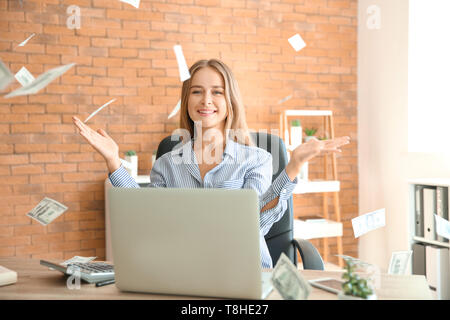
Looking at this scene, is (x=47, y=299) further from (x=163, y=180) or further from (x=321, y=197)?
(x=321, y=197)

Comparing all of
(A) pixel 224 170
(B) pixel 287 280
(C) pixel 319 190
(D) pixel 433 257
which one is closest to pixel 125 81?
(C) pixel 319 190

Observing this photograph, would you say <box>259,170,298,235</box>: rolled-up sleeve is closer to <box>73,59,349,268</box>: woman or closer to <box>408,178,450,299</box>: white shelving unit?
<box>73,59,349,268</box>: woman

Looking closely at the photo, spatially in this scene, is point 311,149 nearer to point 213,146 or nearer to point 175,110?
point 213,146

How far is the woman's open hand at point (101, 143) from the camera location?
152cm

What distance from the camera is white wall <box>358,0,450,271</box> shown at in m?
3.46

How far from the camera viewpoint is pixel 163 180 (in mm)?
1911

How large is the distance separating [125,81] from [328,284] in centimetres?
290

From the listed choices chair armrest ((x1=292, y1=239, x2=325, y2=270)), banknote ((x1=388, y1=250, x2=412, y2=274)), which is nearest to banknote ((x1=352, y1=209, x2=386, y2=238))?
banknote ((x1=388, y1=250, x2=412, y2=274))

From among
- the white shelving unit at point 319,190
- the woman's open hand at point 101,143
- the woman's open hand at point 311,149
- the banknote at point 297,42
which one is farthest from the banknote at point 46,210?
the banknote at point 297,42

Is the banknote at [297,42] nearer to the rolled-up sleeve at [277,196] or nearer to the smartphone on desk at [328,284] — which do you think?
the rolled-up sleeve at [277,196]

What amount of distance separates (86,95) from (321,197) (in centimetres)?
226

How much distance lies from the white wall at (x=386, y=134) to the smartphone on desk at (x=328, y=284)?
2221 mm

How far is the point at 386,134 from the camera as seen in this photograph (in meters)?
3.73
